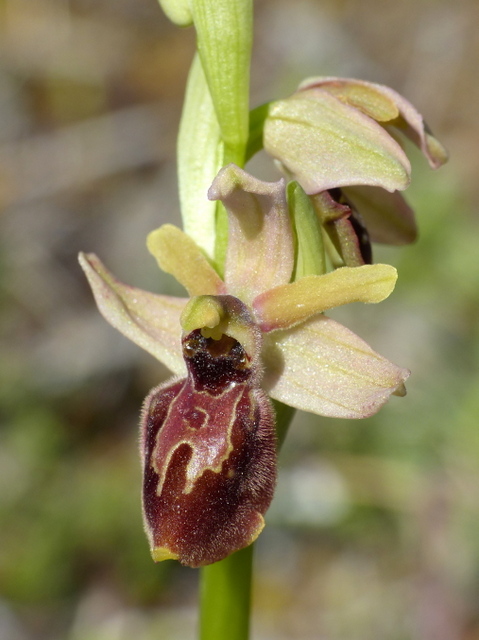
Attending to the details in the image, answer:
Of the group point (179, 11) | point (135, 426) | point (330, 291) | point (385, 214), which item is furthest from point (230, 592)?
point (135, 426)

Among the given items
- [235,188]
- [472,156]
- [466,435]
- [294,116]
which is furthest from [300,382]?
[472,156]

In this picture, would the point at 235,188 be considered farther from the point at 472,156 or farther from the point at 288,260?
the point at 472,156

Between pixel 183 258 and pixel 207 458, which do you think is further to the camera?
pixel 183 258

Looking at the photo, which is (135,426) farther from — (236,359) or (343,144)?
(343,144)

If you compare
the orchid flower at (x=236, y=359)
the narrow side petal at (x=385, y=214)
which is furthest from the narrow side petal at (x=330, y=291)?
the narrow side petal at (x=385, y=214)

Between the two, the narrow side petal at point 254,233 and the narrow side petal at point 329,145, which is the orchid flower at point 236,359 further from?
the narrow side petal at point 329,145

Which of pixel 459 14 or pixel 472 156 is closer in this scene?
pixel 472 156
